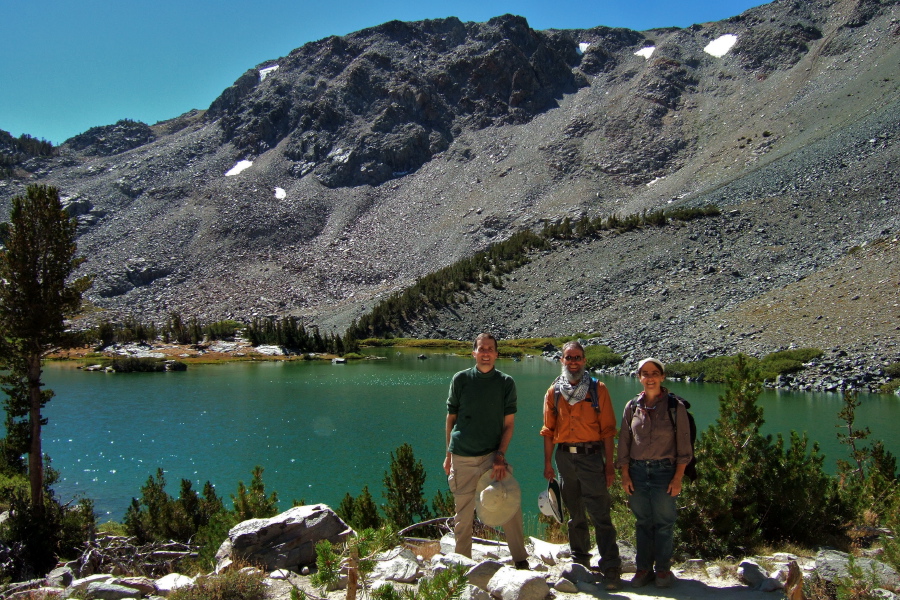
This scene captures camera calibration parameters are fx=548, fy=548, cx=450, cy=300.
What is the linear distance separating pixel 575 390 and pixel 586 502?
1.22 metres

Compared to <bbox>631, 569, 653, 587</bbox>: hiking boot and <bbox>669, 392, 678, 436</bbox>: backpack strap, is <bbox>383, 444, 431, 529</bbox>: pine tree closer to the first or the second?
<bbox>631, 569, 653, 587</bbox>: hiking boot

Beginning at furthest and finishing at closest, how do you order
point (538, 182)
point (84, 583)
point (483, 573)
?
point (538, 182), point (84, 583), point (483, 573)

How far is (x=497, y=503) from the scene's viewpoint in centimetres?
561

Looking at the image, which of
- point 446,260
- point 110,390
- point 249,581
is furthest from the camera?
point 446,260

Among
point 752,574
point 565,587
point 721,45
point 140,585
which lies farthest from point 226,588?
point 721,45

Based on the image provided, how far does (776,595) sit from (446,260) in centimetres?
7652

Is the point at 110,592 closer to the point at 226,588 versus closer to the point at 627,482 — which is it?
the point at 226,588

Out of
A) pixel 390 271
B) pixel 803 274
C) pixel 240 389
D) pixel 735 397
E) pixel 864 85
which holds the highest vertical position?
pixel 864 85

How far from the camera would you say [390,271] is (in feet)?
278

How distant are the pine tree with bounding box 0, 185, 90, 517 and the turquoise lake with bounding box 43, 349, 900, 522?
3824 mm

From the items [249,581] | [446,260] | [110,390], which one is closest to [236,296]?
[446,260]

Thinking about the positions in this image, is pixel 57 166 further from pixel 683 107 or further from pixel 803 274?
pixel 803 274

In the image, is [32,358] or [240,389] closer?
[32,358]

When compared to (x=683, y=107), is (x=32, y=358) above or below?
below
